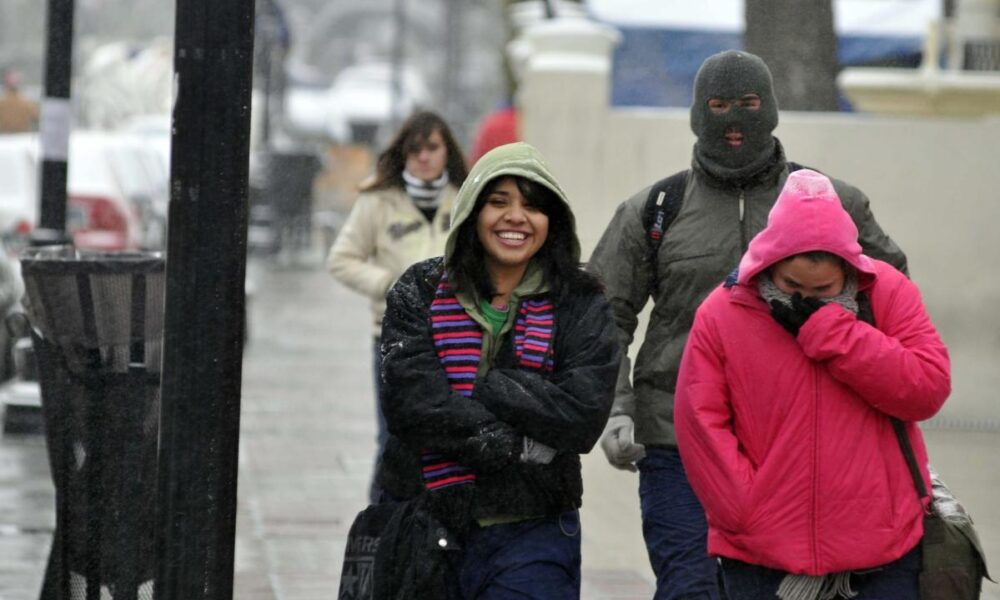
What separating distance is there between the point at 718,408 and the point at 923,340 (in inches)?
19.1

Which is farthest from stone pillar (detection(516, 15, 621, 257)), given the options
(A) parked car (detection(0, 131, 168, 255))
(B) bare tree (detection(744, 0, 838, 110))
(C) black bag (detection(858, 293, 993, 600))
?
(C) black bag (detection(858, 293, 993, 600))

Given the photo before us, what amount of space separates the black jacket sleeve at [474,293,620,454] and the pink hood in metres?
0.36

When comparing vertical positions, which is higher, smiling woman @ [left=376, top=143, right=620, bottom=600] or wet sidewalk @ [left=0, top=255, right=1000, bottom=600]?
smiling woman @ [left=376, top=143, right=620, bottom=600]

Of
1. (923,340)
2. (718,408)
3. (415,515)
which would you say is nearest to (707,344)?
(718,408)

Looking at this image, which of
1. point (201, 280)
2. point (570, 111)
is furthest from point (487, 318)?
point (570, 111)

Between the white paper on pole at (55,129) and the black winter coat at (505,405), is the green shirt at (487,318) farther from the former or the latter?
the white paper on pole at (55,129)

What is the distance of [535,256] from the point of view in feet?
15.0

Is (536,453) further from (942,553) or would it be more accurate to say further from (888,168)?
(888,168)

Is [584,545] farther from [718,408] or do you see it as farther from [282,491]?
[718,408]

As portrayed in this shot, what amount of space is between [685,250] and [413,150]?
304 centimetres

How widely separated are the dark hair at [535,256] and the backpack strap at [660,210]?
2.66ft

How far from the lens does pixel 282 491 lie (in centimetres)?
919

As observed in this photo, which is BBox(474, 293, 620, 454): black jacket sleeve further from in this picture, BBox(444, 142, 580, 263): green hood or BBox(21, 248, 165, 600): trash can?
BBox(21, 248, 165, 600): trash can

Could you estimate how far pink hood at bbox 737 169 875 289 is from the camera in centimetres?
423
